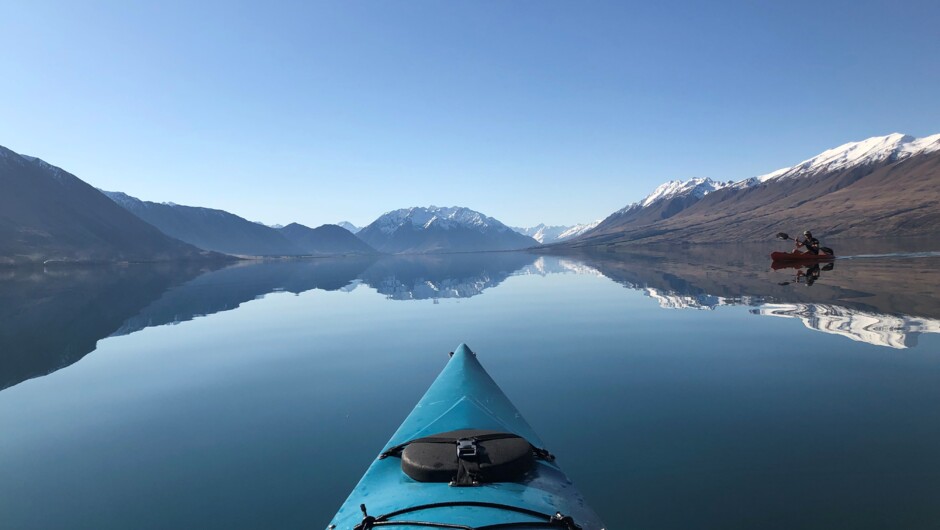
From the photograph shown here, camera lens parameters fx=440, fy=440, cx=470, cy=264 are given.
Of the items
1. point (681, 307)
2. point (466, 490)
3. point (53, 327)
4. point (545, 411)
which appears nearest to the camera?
point (466, 490)

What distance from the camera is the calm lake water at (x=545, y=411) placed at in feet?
26.7

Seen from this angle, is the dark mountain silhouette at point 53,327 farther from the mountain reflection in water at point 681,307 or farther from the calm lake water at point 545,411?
the calm lake water at point 545,411

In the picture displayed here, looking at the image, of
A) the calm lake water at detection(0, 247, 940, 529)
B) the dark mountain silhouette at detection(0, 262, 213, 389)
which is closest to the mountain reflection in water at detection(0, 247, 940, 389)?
the dark mountain silhouette at detection(0, 262, 213, 389)

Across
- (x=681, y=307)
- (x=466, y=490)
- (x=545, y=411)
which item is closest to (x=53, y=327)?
(x=545, y=411)

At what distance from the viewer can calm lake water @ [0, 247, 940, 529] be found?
26.7 ft

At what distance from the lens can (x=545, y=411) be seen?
40.5 ft

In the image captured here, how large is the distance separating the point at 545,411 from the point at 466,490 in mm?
6590

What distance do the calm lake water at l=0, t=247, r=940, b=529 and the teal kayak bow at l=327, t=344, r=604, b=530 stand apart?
5.33 ft

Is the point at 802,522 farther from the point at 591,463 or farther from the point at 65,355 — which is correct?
the point at 65,355

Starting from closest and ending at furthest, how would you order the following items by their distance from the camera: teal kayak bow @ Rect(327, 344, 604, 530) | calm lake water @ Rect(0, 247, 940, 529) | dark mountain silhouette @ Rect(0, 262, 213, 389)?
teal kayak bow @ Rect(327, 344, 604, 530) < calm lake water @ Rect(0, 247, 940, 529) < dark mountain silhouette @ Rect(0, 262, 213, 389)

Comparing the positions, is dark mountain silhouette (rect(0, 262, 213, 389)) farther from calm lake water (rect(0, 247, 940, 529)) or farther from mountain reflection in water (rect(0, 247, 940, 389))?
calm lake water (rect(0, 247, 940, 529))

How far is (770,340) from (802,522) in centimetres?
1405

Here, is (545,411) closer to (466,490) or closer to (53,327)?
(466,490)

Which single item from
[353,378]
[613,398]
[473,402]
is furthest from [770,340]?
[353,378]
